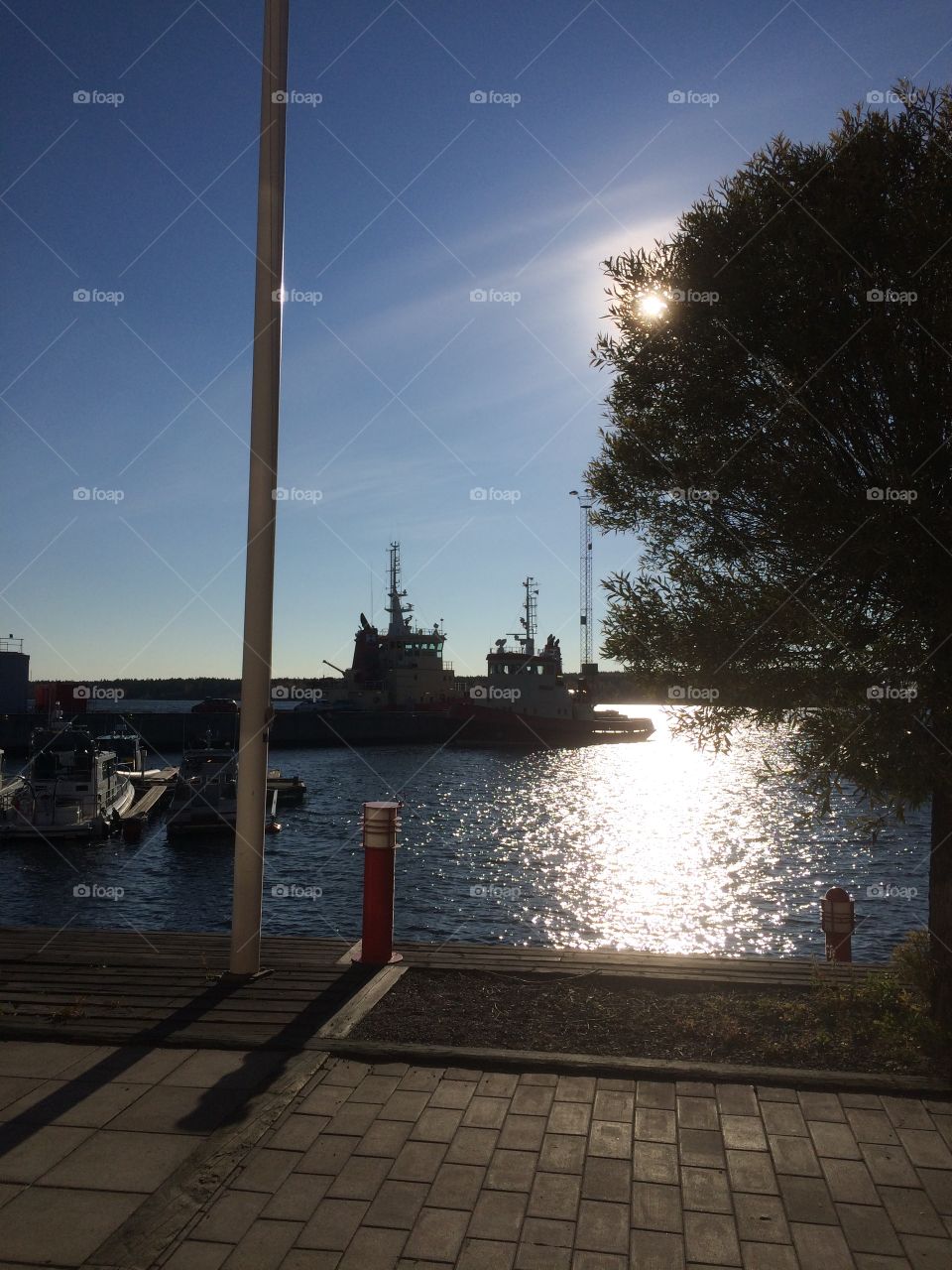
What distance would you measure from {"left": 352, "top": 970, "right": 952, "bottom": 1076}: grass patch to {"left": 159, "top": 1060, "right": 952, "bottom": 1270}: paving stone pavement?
0.55 meters

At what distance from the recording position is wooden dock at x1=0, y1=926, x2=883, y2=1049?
5699 mm

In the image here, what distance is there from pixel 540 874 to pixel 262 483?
22197mm

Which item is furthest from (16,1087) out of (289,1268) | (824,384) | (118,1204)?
(824,384)

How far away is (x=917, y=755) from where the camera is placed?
5.70 meters

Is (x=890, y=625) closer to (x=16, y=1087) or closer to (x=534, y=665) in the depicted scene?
(x=16, y=1087)

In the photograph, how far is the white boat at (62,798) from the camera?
30188mm

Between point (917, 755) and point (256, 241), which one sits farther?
point (256, 241)

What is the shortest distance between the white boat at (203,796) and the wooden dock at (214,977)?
23.4 meters

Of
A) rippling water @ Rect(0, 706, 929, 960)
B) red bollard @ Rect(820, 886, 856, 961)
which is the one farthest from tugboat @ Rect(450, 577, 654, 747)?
red bollard @ Rect(820, 886, 856, 961)

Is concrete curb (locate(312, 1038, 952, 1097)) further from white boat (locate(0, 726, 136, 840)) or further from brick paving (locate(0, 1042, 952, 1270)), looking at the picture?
white boat (locate(0, 726, 136, 840))

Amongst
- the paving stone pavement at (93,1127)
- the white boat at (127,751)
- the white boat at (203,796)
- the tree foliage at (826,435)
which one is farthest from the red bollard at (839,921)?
the white boat at (127,751)

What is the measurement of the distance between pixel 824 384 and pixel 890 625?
1662mm

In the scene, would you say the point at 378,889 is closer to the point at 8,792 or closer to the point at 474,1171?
the point at 474,1171

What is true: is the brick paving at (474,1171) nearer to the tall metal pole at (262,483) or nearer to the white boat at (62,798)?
the tall metal pole at (262,483)
